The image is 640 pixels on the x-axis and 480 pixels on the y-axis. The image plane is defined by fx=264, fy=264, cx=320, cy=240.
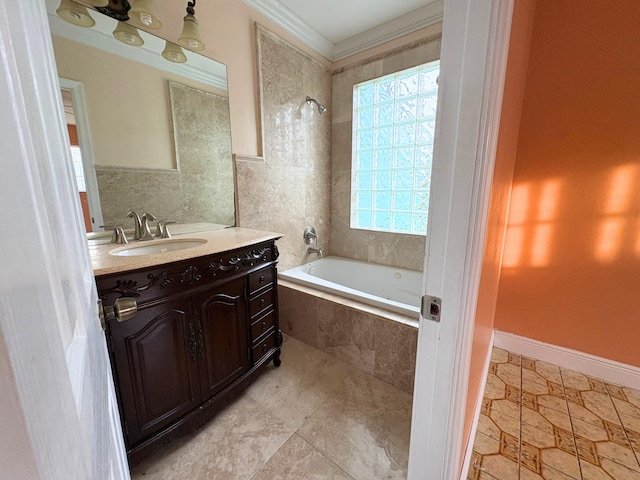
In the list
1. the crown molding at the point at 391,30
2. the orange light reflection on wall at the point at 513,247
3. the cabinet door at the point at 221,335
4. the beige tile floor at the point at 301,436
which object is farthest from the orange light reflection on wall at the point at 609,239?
the cabinet door at the point at 221,335

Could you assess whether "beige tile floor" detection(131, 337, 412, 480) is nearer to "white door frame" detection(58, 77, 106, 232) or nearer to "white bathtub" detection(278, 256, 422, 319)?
"white bathtub" detection(278, 256, 422, 319)

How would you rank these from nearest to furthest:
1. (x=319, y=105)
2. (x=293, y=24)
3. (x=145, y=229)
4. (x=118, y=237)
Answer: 1. (x=118, y=237)
2. (x=145, y=229)
3. (x=293, y=24)
4. (x=319, y=105)

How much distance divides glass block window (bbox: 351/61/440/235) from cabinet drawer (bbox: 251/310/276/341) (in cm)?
154

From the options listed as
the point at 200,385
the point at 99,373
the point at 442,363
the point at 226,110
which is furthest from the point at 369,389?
the point at 226,110

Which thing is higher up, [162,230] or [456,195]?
[456,195]

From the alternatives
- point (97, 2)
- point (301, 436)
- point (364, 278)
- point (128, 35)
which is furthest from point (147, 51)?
point (364, 278)

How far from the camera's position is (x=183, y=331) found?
124 centimetres

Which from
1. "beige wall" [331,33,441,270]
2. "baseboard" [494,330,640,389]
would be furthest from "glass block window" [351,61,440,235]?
"baseboard" [494,330,640,389]

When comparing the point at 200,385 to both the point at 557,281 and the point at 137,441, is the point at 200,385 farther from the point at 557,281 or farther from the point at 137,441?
the point at 557,281

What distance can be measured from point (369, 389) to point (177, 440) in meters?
1.11

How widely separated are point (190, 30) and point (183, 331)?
1693mm

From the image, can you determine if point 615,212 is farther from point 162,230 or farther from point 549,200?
point 162,230

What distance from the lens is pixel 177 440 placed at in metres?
1.36

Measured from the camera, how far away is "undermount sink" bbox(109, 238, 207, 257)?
140cm
